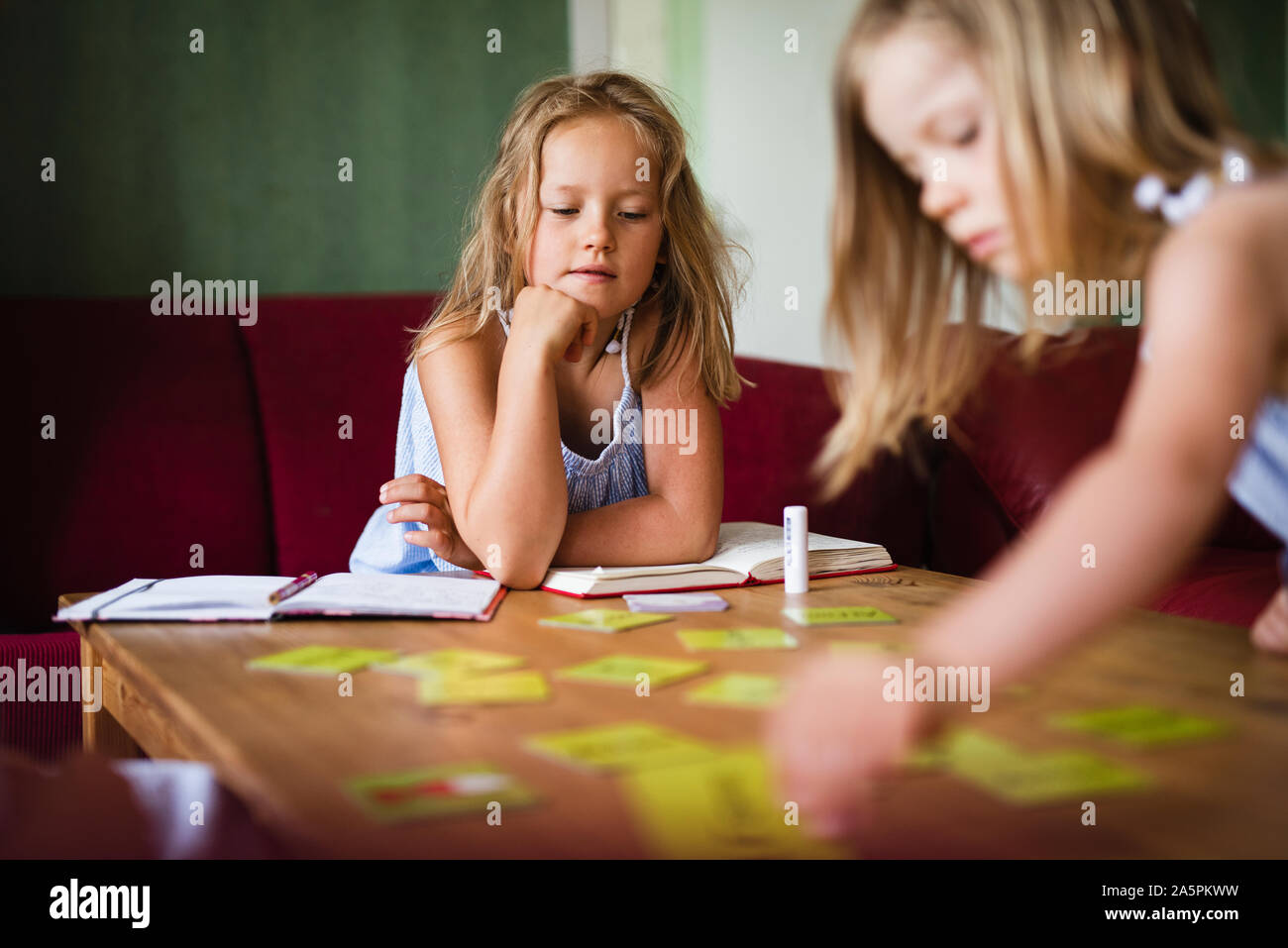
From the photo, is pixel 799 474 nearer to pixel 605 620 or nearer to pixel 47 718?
pixel 605 620

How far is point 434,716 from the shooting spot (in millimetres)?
610

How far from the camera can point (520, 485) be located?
1127 mm

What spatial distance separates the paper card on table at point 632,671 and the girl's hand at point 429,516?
0.50 m

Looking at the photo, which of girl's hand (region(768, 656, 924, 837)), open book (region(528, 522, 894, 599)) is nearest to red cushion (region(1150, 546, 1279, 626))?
open book (region(528, 522, 894, 599))

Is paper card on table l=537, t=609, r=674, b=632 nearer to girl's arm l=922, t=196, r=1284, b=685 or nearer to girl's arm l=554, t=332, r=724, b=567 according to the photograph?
girl's arm l=554, t=332, r=724, b=567

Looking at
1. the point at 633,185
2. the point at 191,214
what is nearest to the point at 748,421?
the point at 633,185

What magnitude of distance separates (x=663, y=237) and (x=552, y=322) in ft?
0.95

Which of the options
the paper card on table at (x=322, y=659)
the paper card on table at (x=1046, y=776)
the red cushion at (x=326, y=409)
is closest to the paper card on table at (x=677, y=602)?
the paper card on table at (x=322, y=659)

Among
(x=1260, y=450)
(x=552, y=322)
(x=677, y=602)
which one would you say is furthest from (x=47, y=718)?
(x=1260, y=450)

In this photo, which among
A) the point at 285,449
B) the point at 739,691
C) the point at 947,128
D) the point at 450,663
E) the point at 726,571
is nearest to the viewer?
the point at 947,128

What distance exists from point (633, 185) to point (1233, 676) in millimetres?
876

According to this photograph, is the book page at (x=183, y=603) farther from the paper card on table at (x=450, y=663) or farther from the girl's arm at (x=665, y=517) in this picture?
the girl's arm at (x=665, y=517)

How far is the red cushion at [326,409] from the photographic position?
1.82 meters
